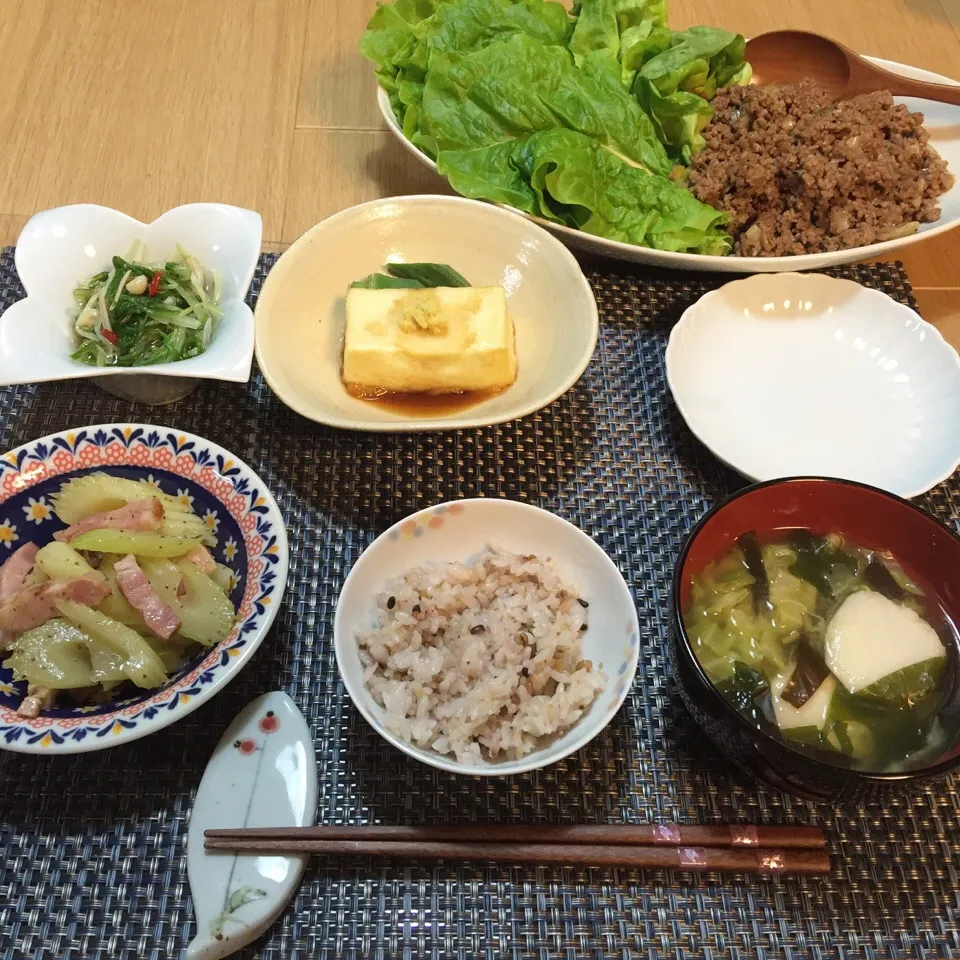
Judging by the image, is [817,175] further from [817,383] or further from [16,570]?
[16,570]

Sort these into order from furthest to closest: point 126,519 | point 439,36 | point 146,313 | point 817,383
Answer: point 439,36 < point 817,383 < point 146,313 < point 126,519

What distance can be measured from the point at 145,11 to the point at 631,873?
3233 mm

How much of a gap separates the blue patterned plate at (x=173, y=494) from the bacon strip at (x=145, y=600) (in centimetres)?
8

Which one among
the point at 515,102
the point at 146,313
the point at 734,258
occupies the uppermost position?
the point at 515,102

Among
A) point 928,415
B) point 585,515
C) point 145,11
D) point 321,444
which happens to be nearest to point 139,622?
point 321,444

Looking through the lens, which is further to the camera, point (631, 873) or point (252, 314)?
point (252, 314)

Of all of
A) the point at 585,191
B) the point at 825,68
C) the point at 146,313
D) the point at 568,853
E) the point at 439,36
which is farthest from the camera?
the point at 825,68

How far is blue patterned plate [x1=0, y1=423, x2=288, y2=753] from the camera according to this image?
1076 mm

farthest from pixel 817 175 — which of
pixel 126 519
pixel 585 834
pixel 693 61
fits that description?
pixel 126 519

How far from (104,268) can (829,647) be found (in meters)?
1.73

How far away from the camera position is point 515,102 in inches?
77.6

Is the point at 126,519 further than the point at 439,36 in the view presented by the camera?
No

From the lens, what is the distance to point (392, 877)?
3.90 ft

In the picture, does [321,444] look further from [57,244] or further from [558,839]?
[558,839]
